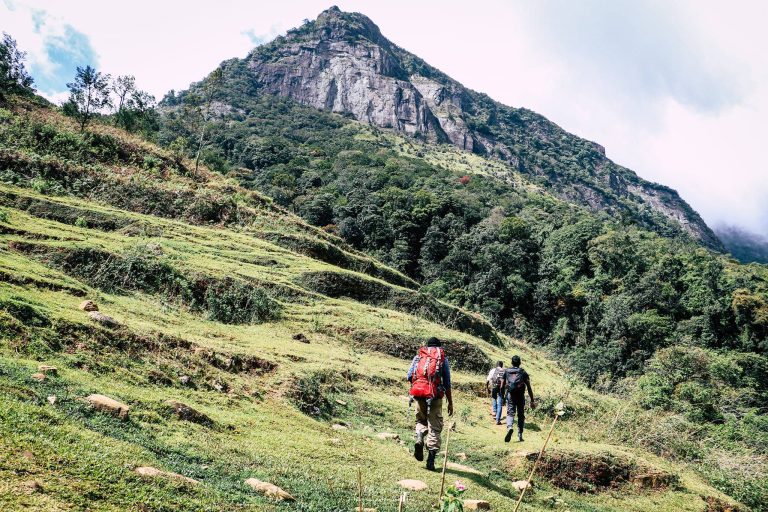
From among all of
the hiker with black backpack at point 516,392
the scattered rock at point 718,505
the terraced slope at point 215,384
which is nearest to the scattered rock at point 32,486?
the terraced slope at point 215,384

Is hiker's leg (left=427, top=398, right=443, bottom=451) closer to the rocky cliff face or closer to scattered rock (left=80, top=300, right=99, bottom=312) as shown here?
scattered rock (left=80, top=300, right=99, bottom=312)

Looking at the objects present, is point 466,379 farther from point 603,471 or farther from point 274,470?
point 274,470

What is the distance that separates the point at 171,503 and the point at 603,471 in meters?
8.16

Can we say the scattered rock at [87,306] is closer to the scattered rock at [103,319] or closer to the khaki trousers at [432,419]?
the scattered rock at [103,319]

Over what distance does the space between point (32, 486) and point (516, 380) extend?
29.0 ft

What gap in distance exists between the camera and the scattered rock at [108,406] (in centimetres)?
554

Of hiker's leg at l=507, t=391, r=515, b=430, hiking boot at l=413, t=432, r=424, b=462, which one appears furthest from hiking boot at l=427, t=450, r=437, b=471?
hiker's leg at l=507, t=391, r=515, b=430

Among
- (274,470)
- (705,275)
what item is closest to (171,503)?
(274,470)

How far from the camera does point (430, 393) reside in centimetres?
732

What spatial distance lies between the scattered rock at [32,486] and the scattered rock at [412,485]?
4.13m

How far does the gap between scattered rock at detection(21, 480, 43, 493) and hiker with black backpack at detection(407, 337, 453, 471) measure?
16.5 ft

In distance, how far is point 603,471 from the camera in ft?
29.7

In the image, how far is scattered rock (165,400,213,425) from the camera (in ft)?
21.2

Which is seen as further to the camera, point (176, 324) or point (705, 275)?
point (705, 275)
